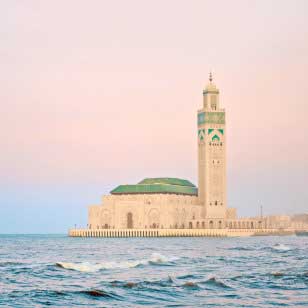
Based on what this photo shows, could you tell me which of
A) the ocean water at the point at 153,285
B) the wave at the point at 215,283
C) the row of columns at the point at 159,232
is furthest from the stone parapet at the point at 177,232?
the wave at the point at 215,283

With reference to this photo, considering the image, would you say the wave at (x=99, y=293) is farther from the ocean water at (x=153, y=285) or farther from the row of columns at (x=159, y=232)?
the row of columns at (x=159, y=232)

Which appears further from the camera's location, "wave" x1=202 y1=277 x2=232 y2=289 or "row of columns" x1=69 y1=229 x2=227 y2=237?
"row of columns" x1=69 y1=229 x2=227 y2=237

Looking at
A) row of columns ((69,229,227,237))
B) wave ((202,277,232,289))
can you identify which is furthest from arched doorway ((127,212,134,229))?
wave ((202,277,232,289))

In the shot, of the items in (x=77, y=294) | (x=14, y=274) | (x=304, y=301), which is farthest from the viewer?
(x=14, y=274)

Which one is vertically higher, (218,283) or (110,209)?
(110,209)

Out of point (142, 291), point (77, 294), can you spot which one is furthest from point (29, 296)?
point (142, 291)

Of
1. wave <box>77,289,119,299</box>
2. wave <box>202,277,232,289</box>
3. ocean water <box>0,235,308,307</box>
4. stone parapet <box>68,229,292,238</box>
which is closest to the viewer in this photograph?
ocean water <box>0,235,308,307</box>

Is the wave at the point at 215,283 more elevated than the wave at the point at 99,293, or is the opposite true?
the wave at the point at 215,283

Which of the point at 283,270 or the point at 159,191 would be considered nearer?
the point at 283,270

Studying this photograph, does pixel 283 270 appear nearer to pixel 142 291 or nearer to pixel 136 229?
pixel 142 291

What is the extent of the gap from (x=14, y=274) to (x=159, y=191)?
149 m

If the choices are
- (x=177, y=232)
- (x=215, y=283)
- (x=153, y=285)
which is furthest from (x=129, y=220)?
(x=153, y=285)

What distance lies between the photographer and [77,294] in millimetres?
38000

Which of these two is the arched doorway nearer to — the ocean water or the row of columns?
the row of columns
